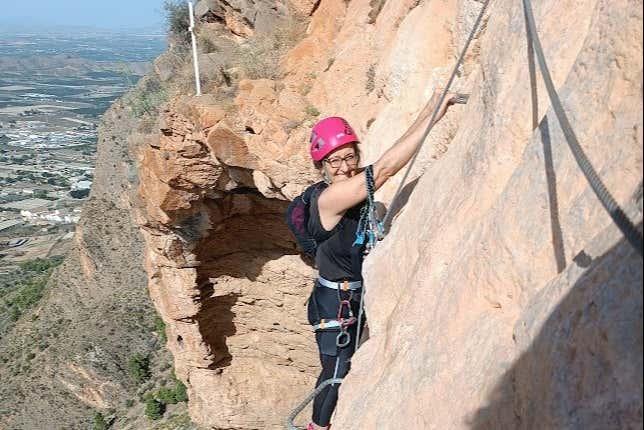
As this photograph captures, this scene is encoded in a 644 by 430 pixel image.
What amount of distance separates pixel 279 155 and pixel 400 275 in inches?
150

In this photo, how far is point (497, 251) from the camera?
7.69ft

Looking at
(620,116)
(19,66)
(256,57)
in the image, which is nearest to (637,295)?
(620,116)

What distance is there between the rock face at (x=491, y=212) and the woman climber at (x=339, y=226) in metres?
0.25

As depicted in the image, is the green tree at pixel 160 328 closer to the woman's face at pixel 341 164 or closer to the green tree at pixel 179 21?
the green tree at pixel 179 21

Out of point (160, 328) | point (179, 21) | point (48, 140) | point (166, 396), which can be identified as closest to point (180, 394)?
point (166, 396)

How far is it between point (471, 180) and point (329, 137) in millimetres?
1105

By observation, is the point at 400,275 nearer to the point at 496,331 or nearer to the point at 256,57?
the point at 496,331

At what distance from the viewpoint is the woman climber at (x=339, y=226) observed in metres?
3.32

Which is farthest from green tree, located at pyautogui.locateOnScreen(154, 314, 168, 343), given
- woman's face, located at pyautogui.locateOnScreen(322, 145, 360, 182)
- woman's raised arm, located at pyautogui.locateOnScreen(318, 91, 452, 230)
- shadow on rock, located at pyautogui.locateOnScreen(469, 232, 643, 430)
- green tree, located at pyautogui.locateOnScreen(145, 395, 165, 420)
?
shadow on rock, located at pyautogui.locateOnScreen(469, 232, 643, 430)

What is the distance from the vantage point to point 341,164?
3689 mm

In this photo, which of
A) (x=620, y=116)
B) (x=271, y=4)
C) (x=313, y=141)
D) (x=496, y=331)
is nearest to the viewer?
(x=620, y=116)

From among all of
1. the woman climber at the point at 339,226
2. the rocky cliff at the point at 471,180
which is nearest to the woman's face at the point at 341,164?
the woman climber at the point at 339,226

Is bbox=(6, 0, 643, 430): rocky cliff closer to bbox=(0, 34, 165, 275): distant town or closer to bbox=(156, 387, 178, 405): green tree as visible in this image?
bbox=(0, 34, 165, 275): distant town

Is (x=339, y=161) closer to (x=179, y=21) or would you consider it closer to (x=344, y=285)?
(x=344, y=285)
